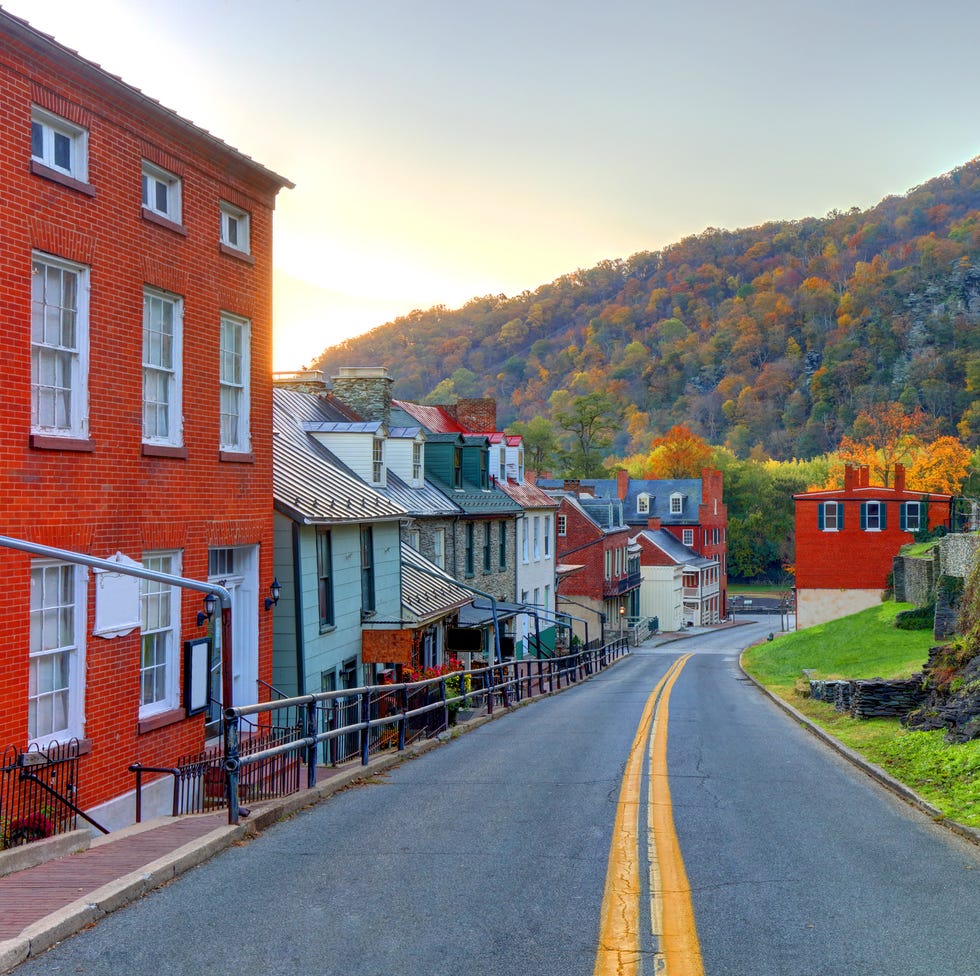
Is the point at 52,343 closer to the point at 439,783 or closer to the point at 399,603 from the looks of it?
the point at 439,783

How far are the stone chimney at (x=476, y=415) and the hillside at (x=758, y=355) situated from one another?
289 ft

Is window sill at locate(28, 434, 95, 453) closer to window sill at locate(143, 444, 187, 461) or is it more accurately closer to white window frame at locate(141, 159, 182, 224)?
window sill at locate(143, 444, 187, 461)

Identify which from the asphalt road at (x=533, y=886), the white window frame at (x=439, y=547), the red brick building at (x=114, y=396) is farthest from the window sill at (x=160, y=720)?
the white window frame at (x=439, y=547)

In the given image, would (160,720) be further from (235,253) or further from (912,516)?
(912,516)

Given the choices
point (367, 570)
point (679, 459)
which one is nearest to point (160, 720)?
point (367, 570)

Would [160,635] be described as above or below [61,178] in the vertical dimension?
below

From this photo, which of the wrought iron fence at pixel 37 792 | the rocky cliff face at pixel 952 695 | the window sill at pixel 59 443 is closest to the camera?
the wrought iron fence at pixel 37 792

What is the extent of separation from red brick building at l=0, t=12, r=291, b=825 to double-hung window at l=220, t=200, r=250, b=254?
2cm

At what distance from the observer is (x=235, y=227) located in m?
15.9

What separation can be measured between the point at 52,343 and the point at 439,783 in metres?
7.05

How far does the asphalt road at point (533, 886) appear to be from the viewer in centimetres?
657

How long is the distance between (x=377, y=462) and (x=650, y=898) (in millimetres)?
21727

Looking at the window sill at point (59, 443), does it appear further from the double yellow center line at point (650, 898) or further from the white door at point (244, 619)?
the double yellow center line at point (650, 898)

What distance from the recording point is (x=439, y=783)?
13.4m
